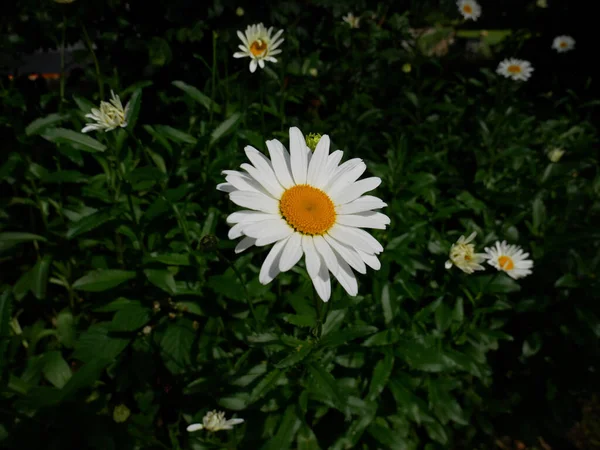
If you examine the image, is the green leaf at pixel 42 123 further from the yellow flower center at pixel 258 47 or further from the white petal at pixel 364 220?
the white petal at pixel 364 220

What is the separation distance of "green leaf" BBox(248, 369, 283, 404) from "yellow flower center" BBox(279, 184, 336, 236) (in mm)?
561

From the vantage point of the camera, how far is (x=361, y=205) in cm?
A: 120

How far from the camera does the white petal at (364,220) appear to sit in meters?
1.14

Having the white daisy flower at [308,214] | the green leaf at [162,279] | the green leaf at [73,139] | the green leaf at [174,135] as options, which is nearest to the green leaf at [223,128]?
the green leaf at [174,135]

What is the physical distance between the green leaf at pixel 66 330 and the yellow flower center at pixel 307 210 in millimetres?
1301

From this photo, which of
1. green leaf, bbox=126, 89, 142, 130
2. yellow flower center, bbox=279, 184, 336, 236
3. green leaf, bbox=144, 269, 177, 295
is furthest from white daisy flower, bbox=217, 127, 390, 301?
green leaf, bbox=126, 89, 142, 130

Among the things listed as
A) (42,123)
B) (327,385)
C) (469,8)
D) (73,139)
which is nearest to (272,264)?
(327,385)

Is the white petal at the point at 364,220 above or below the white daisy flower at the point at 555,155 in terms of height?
below

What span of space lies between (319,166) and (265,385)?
0.70 metres

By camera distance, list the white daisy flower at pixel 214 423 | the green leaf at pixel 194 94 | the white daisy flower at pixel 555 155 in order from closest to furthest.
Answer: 1. the white daisy flower at pixel 214 423
2. the green leaf at pixel 194 94
3. the white daisy flower at pixel 555 155

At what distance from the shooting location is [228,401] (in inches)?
61.3

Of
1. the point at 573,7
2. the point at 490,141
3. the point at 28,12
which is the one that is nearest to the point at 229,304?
the point at 490,141

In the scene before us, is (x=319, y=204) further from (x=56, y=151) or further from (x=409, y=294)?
(x=56, y=151)

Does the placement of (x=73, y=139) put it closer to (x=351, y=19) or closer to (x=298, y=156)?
(x=298, y=156)
